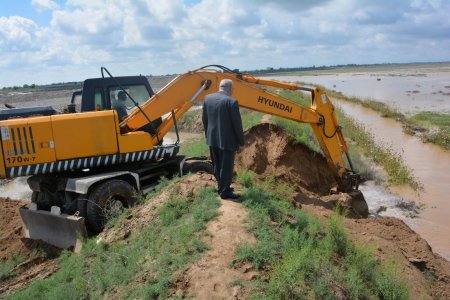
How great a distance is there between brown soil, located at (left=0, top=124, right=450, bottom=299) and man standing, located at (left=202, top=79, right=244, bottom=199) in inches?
16.4

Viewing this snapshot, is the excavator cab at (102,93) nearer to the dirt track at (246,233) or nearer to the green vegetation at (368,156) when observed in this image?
the dirt track at (246,233)

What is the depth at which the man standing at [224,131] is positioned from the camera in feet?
22.6

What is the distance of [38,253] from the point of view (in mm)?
8656

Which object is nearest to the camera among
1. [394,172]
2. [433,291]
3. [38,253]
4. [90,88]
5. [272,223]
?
[272,223]

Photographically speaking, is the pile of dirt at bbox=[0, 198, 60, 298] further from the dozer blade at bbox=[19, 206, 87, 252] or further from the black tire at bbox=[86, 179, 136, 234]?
the black tire at bbox=[86, 179, 136, 234]

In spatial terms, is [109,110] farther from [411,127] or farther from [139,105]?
[411,127]

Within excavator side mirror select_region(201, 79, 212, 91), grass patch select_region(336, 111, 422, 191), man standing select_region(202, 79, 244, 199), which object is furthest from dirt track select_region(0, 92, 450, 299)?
grass patch select_region(336, 111, 422, 191)

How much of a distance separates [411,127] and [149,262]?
23.8 metres

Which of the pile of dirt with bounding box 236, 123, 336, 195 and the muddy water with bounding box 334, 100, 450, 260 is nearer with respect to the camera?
the muddy water with bounding box 334, 100, 450, 260

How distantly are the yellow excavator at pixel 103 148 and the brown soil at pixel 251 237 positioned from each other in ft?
2.30

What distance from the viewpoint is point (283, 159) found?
1200cm

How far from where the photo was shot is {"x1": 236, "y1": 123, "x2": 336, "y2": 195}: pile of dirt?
Answer: 11805 millimetres

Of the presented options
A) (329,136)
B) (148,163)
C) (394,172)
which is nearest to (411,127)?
(394,172)

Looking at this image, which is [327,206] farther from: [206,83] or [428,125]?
[428,125]
